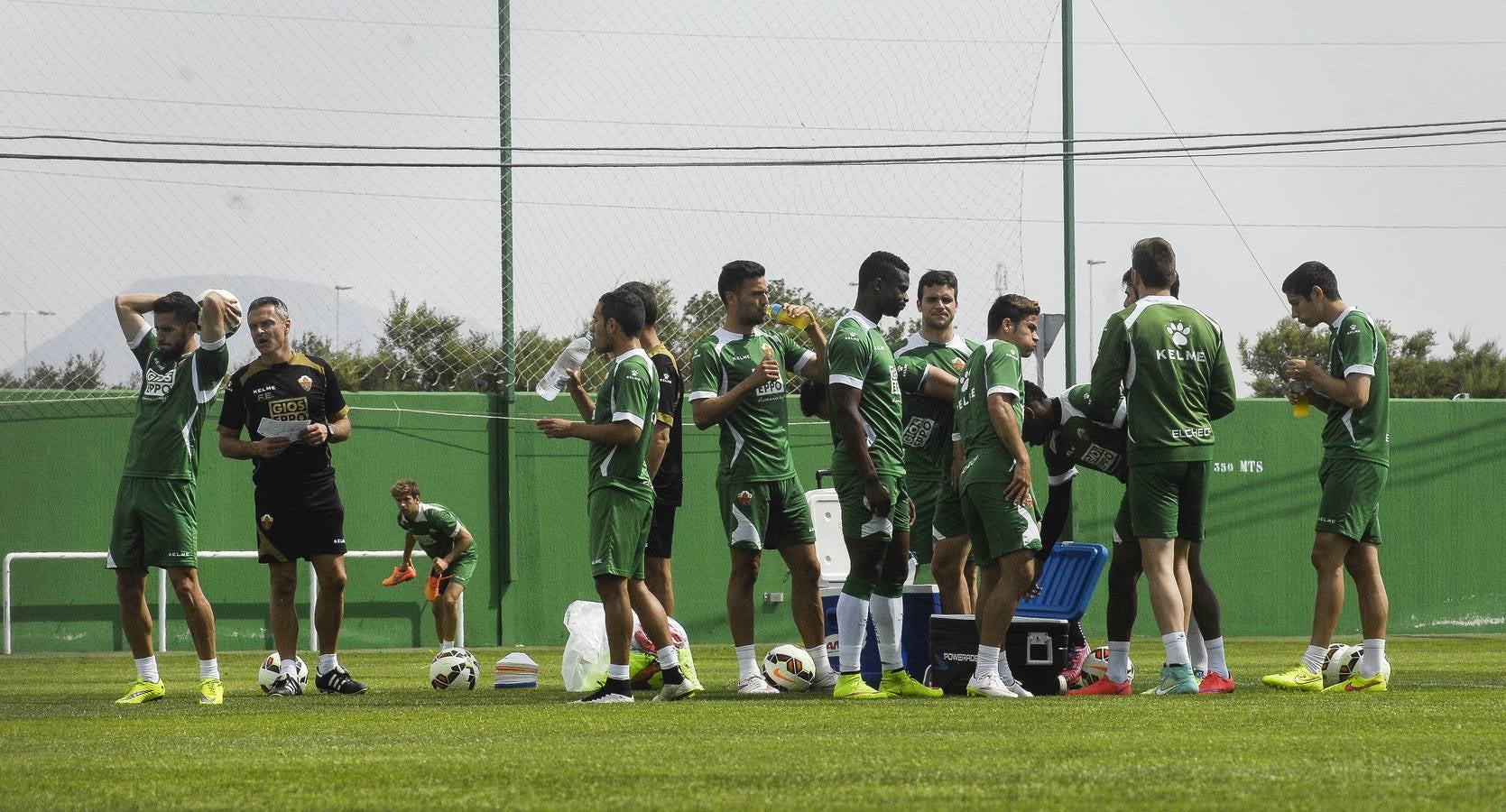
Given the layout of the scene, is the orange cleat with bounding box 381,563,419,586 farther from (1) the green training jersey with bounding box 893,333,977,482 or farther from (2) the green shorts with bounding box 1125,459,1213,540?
(2) the green shorts with bounding box 1125,459,1213,540

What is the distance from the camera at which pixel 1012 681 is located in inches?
310

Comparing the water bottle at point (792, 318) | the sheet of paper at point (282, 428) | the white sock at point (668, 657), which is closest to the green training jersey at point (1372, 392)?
the water bottle at point (792, 318)

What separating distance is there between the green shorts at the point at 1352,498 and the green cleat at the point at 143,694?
6.16 m

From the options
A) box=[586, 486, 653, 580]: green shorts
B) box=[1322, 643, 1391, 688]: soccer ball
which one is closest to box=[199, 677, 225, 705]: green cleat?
box=[586, 486, 653, 580]: green shorts

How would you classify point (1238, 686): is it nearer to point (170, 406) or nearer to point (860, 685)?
point (860, 685)

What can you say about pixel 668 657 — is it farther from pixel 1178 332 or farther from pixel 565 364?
pixel 1178 332

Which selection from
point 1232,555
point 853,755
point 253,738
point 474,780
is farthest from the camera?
point 1232,555

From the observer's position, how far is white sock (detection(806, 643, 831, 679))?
8500 mm

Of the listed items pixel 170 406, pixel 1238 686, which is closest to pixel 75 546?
pixel 170 406

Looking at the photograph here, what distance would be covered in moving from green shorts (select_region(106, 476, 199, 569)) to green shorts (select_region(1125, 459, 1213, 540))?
193 inches

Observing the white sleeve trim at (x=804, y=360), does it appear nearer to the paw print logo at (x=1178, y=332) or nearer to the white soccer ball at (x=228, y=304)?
the paw print logo at (x=1178, y=332)

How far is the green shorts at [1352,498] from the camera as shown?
8180 millimetres

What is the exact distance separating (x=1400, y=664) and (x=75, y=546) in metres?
11.9

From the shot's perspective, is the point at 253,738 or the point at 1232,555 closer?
the point at 253,738
